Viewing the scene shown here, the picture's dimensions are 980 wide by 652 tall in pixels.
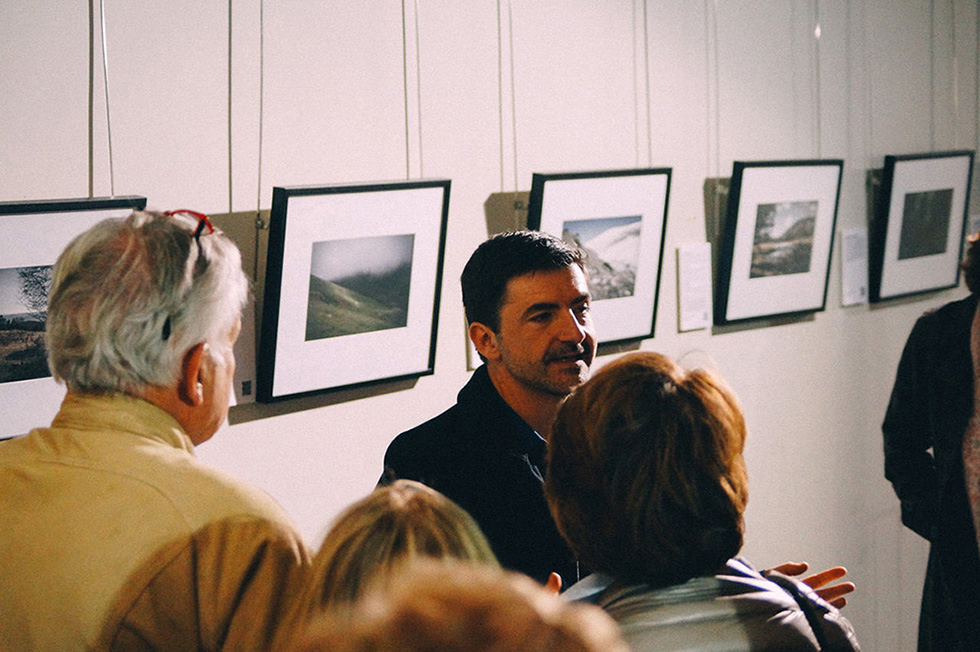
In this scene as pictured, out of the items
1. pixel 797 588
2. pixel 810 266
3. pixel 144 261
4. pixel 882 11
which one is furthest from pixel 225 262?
pixel 882 11

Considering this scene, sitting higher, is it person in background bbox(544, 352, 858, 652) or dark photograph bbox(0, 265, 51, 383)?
dark photograph bbox(0, 265, 51, 383)

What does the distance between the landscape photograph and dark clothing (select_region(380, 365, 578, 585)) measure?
62 centimetres

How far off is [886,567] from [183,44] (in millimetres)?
4334

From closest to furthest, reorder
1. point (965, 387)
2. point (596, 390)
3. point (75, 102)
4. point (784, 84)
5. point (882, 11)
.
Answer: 1. point (596, 390)
2. point (75, 102)
3. point (965, 387)
4. point (784, 84)
5. point (882, 11)

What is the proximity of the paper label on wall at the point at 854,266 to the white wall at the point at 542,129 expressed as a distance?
0.05 metres

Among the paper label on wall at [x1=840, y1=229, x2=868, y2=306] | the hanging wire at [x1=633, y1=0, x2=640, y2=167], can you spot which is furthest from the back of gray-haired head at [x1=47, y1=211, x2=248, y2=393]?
the paper label on wall at [x1=840, y1=229, x2=868, y2=306]

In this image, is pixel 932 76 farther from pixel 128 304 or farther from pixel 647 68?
pixel 128 304

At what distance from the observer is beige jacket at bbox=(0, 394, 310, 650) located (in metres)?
1.47

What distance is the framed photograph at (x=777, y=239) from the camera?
4.27 meters

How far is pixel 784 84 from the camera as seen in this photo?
4.57 m

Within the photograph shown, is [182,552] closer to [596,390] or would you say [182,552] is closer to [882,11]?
[596,390]

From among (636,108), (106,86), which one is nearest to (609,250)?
(636,108)

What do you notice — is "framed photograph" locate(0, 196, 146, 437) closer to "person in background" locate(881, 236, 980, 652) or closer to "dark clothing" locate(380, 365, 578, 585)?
"dark clothing" locate(380, 365, 578, 585)

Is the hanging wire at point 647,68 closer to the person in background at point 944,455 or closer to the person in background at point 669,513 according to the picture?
the person in background at point 944,455
